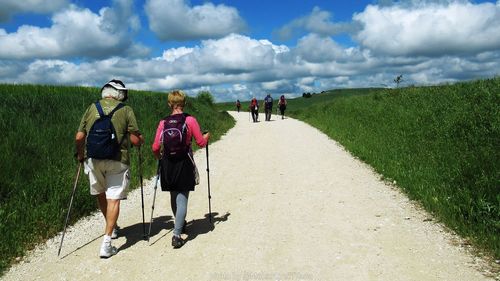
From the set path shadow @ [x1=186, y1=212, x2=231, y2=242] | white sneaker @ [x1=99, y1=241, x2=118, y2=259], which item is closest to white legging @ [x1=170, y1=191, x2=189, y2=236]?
path shadow @ [x1=186, y1=212, x2=231, y2=242]

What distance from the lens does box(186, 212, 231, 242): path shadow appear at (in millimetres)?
6573

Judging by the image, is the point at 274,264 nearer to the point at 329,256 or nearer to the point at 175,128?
the point at 329,256

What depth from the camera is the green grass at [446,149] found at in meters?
6.21

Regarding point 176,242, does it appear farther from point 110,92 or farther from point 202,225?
point 110,92

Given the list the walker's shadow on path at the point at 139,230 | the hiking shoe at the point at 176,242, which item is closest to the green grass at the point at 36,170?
the walker's shadow on path at the point at 139,230

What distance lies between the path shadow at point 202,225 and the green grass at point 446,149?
3575 mm

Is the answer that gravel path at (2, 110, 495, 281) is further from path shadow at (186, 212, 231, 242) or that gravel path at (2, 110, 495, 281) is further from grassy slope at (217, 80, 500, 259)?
grassy slope at (217, 80, 500, 259)

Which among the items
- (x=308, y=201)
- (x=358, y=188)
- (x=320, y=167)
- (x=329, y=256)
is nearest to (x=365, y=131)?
(x=320, y=167)

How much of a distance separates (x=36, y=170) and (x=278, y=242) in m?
5.06

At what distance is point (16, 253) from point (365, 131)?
13068 mm

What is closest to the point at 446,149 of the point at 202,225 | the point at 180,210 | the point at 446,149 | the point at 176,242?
the point at 446,149

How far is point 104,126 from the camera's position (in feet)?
18.3

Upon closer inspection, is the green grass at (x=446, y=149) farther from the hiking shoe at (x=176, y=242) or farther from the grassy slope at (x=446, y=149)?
the hiking shoe at (x=176, y=242)

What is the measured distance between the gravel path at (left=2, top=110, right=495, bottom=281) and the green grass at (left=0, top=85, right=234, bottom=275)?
1.08 ft
